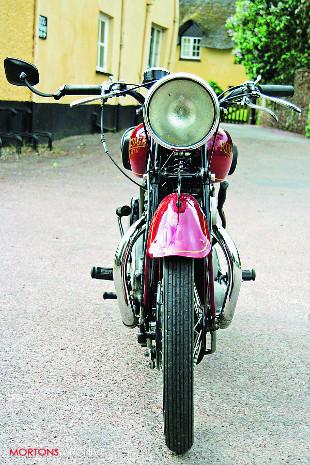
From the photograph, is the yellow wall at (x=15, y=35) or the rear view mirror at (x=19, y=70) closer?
the rear view mirror at (x=19, y=70)

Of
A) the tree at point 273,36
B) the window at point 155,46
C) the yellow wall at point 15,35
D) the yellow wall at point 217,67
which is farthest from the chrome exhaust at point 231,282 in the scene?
the yellow wall at point 217,67

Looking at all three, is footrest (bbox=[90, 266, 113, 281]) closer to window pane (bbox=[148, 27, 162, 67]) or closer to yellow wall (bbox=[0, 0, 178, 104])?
yellow wall (bbox=[0, 0, 178, 104])

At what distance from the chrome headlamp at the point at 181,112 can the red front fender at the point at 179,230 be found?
0.27 m

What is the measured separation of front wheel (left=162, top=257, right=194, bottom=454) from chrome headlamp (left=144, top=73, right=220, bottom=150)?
1.78ft

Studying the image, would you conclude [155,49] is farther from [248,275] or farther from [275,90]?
[275,90]

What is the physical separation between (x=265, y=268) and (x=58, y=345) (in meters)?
2.42

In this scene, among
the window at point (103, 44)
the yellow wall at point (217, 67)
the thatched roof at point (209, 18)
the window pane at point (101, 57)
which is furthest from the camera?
the thatched roof at point (209, 18)

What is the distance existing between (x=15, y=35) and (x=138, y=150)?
1011cm

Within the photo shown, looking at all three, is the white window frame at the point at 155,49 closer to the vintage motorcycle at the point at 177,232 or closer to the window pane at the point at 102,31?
the window pane at the point at 102,31

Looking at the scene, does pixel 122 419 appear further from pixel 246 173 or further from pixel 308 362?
pixel 246 173

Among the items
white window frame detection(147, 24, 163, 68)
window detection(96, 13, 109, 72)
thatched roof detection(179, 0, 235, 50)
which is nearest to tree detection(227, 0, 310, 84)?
white window frame detection(147, 24, 163, 68)

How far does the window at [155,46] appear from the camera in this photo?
68.5 feet

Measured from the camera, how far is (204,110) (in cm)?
292

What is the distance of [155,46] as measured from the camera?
69.0ft
